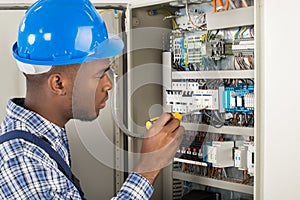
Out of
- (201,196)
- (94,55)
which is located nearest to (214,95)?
(201,196)

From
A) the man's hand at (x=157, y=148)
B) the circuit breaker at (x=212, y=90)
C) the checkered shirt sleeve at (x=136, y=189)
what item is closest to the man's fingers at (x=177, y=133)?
the man's hand at (x=157, y=148)

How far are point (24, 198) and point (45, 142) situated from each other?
0.17 m

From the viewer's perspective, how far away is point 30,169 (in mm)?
1236

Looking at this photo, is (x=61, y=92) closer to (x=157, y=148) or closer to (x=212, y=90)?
(x=157, y=148)

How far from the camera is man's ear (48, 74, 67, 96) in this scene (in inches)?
52.7

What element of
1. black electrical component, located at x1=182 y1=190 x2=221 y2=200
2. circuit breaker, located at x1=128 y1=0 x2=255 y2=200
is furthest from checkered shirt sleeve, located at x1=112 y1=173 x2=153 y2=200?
black electrical component, located at x1=182 y1=190 x2=221 y2=200

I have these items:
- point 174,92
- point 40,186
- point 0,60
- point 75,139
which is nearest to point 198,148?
point 174,92

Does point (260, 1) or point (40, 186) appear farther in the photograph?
point (260, 1)

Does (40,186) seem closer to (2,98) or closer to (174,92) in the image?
(2,98)

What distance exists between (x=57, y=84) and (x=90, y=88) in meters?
0.09

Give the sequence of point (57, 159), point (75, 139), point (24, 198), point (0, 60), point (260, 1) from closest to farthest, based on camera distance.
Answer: point (24, 198), point (57, 159), point (260, 1), point (0, 60), point (75, 139)

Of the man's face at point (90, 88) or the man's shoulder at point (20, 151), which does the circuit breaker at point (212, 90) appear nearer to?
the man's face at point (90, 88)

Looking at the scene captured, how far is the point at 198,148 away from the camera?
7.34 ft

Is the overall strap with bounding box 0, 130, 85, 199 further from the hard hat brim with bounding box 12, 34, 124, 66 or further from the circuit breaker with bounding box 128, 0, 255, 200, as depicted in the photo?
the circuit breaker with bounding box 128, 0, 255, 200
